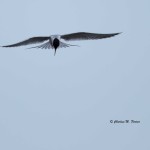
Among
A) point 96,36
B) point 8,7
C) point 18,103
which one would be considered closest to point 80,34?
point 96,36

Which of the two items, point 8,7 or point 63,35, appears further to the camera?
point 8,7

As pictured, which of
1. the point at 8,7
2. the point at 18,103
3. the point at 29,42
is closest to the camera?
the point at 29,42

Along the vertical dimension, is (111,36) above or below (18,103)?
above

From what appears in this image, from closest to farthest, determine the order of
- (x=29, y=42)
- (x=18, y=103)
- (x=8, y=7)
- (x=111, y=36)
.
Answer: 1. (x=111, y=36)
2. (x=29, y=42)
3. (x=18, y=103)
4. (x=8, y=7)

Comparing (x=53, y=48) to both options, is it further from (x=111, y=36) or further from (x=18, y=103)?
(x=18, y=103)

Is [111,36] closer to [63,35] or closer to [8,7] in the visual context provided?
[63,35]

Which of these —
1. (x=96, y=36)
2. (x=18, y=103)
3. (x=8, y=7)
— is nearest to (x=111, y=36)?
(x=96, y=36)

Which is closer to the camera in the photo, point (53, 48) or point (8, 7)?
point (53, 48)

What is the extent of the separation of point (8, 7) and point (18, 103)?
148 metres

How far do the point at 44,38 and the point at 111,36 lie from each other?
Result: 1590 mm

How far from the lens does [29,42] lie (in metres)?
11.7

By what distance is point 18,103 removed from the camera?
1259 inches

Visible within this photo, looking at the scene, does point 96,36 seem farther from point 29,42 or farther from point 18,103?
point 18,103

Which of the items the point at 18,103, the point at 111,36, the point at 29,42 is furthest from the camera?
the point at 18,103
